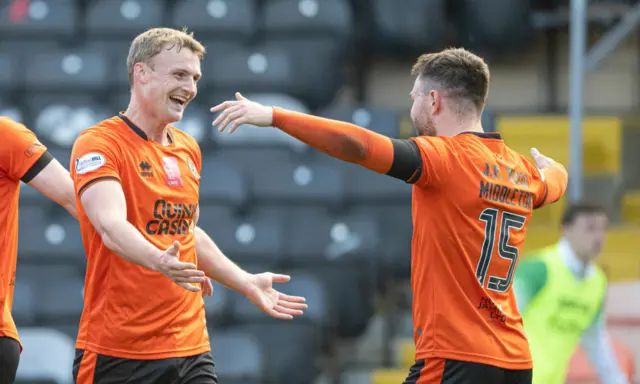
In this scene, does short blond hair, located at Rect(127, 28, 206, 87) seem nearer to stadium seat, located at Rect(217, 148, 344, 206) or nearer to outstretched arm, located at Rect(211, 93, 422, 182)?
outstretched arm, located at Rect(211, 93, 422, 182)

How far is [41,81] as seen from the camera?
9453 mm

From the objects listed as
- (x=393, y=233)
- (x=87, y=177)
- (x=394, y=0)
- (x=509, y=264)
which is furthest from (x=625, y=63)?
(x=87, y=177)

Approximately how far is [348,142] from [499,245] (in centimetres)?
70

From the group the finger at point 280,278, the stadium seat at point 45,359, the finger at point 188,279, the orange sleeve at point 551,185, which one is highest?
the orange sleeve at point 551,185

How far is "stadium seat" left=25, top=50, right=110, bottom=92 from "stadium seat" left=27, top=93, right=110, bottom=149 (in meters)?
0.17

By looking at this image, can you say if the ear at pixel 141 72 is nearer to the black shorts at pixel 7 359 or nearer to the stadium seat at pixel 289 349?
the black shorts at pixel 7 359

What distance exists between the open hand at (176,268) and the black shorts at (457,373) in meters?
0.88

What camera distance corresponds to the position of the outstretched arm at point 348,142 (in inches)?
147

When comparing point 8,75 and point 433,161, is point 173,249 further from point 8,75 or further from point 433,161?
point 8,75

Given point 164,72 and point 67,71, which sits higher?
point 67,71

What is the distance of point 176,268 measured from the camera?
370 centimetres

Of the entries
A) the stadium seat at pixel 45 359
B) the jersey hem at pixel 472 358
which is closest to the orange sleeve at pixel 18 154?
the jersey hem at pixel 472 358

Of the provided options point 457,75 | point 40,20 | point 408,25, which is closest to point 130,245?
point 457,75

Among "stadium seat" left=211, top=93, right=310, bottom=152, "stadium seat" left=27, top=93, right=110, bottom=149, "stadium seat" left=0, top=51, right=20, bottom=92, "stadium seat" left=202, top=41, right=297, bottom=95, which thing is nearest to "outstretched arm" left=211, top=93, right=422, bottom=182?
"stadium seat" left=211, top=93, right=310, bottom=152
